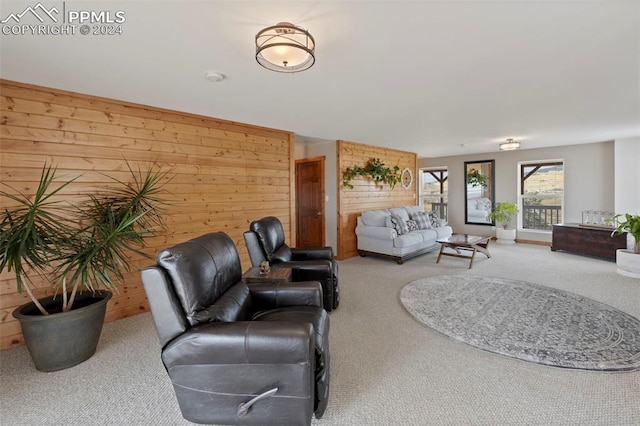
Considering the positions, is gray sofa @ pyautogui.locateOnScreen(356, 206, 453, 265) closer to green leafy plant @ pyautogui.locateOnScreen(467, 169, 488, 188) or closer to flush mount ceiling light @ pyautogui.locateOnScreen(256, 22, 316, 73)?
green leafy plant @ pyautogui.locateOnScreen(467, 169, 488, 188)

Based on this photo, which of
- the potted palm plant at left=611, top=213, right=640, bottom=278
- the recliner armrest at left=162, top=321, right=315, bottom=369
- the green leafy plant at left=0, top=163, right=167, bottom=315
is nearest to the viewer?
the recliner armrest at left=162, top=321, right=315, bottom=369

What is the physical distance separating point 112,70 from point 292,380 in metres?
2.66

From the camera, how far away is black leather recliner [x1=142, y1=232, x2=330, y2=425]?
58.4 inches

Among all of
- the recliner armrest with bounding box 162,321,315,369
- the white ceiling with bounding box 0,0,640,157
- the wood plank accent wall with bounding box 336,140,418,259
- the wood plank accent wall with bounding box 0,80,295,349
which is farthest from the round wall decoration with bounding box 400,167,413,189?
the recliner armrest with bounding box 162,321,315,369

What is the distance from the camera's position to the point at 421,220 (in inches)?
242

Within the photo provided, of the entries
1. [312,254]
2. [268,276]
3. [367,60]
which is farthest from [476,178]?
[268,276]

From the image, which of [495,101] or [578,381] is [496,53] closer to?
[495,101]

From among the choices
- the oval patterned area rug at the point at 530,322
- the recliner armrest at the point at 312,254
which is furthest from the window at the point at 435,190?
the recliner armrest at the point at 312,254

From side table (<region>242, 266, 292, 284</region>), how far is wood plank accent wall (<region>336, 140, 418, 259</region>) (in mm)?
3011

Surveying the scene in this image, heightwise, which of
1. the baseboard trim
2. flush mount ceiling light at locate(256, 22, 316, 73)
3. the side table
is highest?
flush mount ceiling light at locate(256, 22, 316, 73)

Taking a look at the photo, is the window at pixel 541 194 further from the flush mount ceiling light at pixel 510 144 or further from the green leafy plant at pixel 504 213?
the flush mount ceiling light at pixel 510 144

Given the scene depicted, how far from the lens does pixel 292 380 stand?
1499mm

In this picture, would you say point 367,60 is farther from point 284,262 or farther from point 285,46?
point 284,262

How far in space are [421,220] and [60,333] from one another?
18.7 ft
